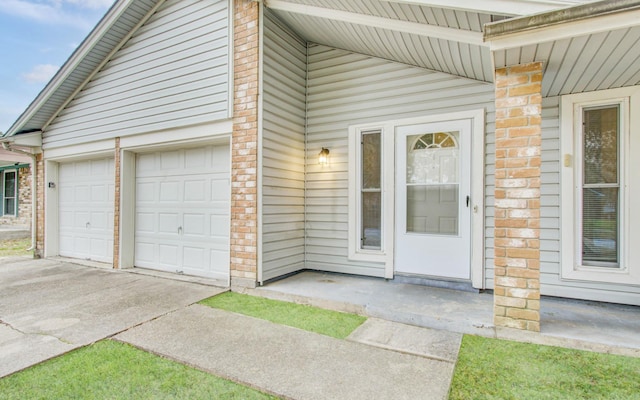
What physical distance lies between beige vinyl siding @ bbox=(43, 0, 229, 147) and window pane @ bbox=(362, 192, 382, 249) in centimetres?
240

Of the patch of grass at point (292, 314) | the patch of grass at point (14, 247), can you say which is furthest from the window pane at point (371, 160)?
the patch of grass at point (14, 247)

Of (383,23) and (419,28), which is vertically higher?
(383,23)

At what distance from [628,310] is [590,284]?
0.36m

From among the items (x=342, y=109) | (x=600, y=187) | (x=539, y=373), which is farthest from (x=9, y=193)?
(x=600, y=187)

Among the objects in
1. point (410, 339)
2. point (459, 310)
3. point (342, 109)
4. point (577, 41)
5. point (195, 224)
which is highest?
point (342, 109)

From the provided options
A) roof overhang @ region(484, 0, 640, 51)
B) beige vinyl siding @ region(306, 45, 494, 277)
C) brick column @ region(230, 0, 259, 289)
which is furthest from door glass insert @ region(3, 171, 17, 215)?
roof overhang @ region(484, 0, 640, 51)

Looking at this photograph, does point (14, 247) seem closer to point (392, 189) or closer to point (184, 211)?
point (184, 211)

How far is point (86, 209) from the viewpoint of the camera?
6.56 metres

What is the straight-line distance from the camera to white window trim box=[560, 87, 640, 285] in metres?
3.32

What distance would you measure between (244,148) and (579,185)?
160 inches

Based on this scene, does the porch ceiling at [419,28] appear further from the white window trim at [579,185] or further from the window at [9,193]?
the window at [9,193]

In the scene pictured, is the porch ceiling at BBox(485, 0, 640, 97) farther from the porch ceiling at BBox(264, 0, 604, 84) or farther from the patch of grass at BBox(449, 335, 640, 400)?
the patch of grass at BBox(449, 335, 640, 400)

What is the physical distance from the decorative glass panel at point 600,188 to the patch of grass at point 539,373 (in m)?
1.48

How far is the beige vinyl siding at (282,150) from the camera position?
172 inches
